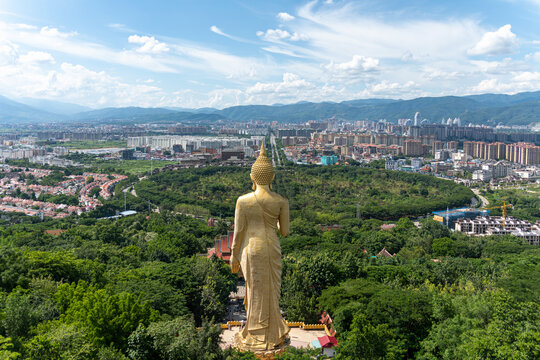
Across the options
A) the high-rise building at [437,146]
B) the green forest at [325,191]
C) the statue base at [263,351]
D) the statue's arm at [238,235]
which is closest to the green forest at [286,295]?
the statue base at [263,351]

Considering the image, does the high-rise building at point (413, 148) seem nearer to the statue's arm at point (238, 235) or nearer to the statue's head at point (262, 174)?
the statue's head at point (262, 174)

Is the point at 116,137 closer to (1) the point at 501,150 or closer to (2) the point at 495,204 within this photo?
(1) the point at 501,150

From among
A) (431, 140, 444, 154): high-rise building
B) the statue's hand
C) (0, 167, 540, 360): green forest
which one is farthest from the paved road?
the statue's hand

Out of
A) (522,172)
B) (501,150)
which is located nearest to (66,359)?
(522,172)

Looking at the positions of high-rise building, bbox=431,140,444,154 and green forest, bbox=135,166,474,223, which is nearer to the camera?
green forest, bbox=135,166,474,223

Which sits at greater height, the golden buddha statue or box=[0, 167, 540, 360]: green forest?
the golden buddha statue

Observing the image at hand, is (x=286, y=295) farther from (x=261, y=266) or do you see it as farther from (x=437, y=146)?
(x=437, y=146)

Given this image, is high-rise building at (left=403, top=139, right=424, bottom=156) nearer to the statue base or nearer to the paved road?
the paved road
